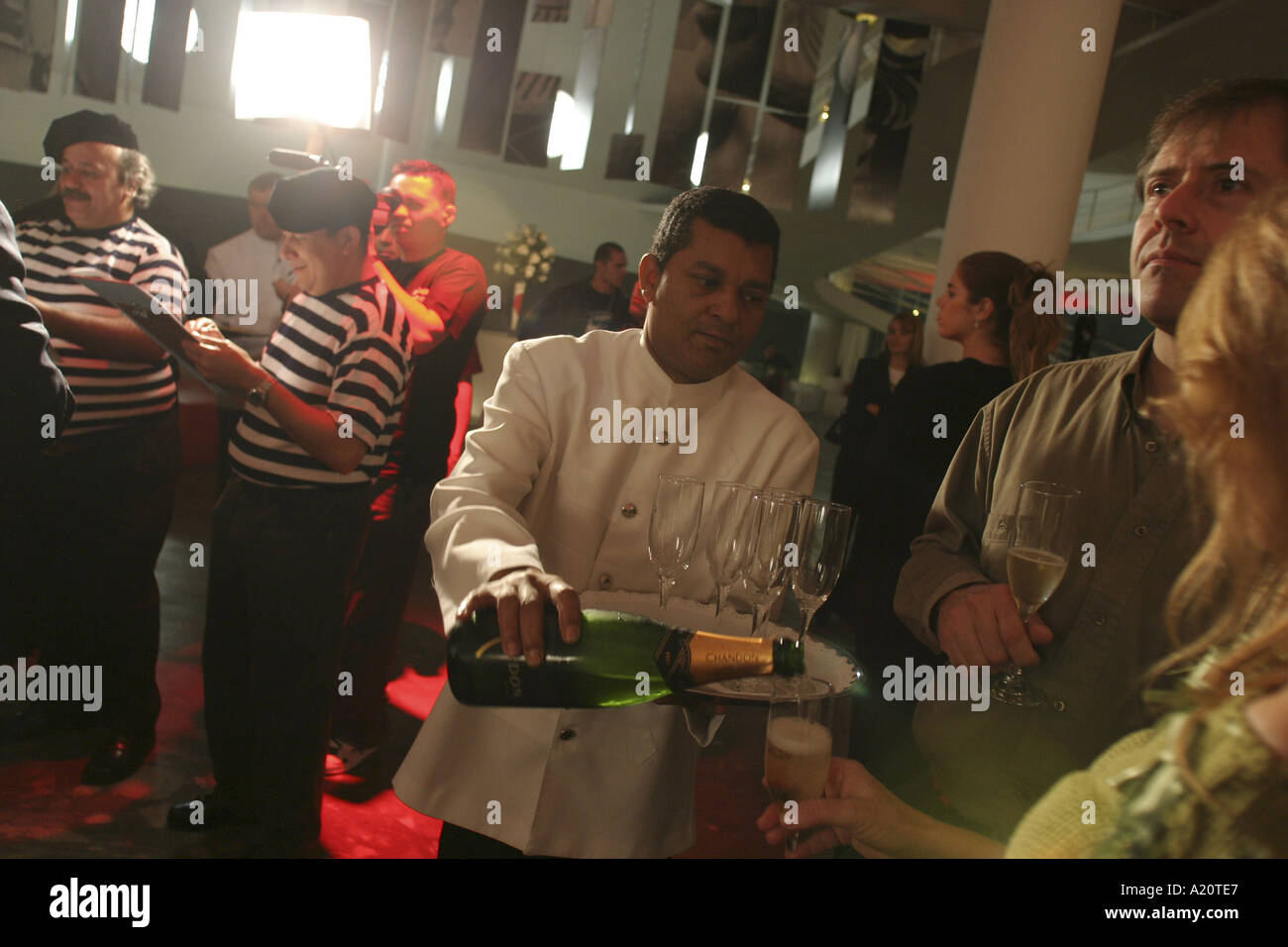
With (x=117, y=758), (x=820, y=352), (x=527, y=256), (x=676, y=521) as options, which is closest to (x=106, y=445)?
(x=117, y=758)

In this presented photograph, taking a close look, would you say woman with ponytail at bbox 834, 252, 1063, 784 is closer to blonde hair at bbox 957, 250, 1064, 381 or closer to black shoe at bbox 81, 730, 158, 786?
blonde hair at bbox 957, 250, 1064, 381

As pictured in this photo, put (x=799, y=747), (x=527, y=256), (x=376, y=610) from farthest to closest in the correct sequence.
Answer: (x=527, y=256)
(x=376, y=610)
(x=799, y=747)

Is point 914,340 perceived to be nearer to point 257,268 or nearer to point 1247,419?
point 257,268

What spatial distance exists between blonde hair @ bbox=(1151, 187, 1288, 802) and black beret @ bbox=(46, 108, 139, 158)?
112 inches

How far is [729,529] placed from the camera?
Answer: 48.0 inches

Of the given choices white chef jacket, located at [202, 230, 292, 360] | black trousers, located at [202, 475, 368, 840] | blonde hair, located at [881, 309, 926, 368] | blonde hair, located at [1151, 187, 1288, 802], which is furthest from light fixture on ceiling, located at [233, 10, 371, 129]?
blonde hair, located at [1151, 187, 1288, 802]

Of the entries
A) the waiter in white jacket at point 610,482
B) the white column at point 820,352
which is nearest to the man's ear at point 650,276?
the waiter in white jacket at point 610,482

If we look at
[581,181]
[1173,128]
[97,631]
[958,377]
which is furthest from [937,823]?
[581,181]

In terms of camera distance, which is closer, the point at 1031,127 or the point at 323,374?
the point at 323,374

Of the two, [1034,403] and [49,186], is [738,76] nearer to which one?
[1034,403]

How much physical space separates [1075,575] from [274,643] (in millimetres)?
1911

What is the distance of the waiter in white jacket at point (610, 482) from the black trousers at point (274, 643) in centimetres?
93

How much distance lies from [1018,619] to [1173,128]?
73cm
